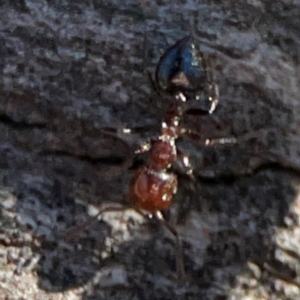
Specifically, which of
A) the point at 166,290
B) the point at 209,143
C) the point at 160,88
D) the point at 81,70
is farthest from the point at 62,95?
the point at 166,290

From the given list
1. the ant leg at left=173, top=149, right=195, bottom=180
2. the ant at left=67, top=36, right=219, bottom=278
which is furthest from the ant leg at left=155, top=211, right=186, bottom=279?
the ant leg at left=173, top=149, right=195, bottom=180

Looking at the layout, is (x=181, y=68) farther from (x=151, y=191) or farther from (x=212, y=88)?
(x=151, y=191)

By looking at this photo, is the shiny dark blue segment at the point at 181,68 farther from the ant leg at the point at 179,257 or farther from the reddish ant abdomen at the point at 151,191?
the ant leg at the point at 179,257

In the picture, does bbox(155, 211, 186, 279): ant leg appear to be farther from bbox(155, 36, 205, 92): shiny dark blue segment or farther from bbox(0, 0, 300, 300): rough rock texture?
bbox(155, 36, 205, 92): shiny dark blue segment

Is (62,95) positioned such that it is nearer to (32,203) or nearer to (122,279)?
(32,203)

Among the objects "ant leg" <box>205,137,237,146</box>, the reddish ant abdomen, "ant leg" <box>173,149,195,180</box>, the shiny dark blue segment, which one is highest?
the shiny dark blue segment

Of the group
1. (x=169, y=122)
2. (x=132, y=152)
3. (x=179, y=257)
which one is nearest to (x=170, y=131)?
(x=169, y=122)

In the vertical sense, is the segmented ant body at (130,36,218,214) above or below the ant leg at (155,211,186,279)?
above
